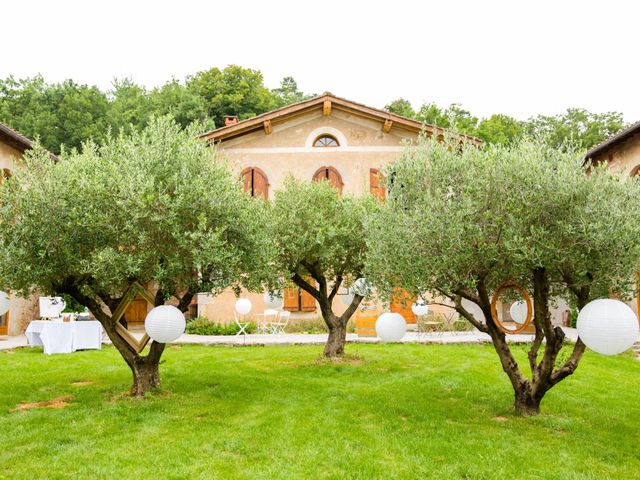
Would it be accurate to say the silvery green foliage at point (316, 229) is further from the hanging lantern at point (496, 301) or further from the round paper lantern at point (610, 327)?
the round paper lantern at point (610, 327)

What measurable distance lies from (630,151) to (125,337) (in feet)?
51.6

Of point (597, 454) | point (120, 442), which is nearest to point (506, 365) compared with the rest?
point (597, 454)

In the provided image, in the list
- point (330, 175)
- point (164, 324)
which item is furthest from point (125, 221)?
point (330, 175)

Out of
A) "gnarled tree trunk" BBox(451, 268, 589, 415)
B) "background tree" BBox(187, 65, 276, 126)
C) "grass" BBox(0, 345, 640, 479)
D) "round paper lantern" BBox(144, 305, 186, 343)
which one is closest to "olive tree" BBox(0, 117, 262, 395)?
"round paper lantern" BBox(144, 305, 186, 343)

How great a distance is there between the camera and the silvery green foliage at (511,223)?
6109mm

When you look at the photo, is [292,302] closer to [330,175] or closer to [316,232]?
[330,175]

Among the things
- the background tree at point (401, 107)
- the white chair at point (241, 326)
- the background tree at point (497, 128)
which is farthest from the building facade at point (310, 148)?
the background tree at point (401, 107)

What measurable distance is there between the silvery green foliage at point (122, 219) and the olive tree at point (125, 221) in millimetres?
15

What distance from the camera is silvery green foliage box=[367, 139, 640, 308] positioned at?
6109 millimetres

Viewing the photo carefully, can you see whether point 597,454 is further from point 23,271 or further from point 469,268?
point 23,271

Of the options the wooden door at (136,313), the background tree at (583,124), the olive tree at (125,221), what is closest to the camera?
the olive tree at (125,221)

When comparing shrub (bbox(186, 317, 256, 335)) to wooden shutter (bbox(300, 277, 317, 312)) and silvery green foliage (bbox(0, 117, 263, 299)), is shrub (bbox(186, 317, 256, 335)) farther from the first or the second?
silvery green foliage (bbox(0, 117, 263, 299))

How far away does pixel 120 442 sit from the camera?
638 centimetres

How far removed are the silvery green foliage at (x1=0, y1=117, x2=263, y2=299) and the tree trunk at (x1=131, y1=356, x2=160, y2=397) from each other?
1.41 m
